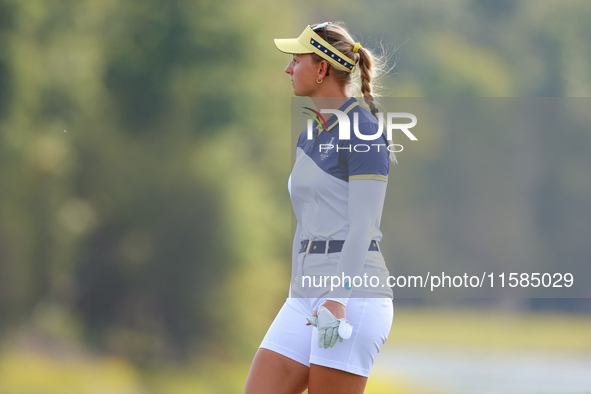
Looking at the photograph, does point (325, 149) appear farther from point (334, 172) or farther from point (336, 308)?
point (336, 308)

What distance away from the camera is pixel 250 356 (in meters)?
6.53

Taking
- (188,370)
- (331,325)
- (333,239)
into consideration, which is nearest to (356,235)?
(333,239)

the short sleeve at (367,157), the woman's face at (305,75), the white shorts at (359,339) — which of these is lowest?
the white shorts at (359,339)

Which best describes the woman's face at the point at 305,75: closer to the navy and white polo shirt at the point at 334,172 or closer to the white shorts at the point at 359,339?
the navy and white polo shirt at the point at 334,172

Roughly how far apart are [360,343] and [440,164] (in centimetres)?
611

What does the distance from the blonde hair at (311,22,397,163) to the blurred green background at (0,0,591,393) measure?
14.7ft

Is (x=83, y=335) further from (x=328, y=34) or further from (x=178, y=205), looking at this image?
(x=328, y=34)

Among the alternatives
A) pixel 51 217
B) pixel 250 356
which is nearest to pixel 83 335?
pixel 51 217

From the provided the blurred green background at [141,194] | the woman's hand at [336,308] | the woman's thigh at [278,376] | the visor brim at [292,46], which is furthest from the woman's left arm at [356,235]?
the blurred green background at [141,194]

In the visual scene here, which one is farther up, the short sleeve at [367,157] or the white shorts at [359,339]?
the short sleeve at [367,157]

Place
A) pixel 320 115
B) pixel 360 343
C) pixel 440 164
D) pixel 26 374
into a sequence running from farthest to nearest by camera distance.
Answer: pixel 440 164 → pixel 26 374 → pixel 320 115 → pixel 360 343

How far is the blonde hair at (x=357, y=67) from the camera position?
1900mm

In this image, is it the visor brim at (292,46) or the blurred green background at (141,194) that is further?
the blurred green background at (141,194)

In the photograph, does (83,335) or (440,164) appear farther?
(440,164)
